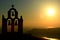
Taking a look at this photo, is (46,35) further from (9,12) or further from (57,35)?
(9,12)

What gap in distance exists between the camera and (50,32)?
11.6 metres

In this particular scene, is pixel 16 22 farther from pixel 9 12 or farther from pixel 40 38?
pixel 40 38

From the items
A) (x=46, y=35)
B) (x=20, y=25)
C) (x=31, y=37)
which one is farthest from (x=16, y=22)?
(x=46, y=35)

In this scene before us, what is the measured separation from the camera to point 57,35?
11.7 meters

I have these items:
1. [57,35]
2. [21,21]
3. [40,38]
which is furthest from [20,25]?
[57,35]

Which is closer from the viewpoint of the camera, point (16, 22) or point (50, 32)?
point (16, 22)

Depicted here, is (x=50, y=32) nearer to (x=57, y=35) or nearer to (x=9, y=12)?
(x=57, y=35)

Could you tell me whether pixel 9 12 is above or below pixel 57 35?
above

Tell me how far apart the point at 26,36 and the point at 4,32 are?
1.00 meters

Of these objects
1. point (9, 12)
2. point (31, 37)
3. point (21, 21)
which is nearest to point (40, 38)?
point (31, 37)

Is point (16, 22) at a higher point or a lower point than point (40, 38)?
higher

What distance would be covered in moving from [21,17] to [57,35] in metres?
2.19

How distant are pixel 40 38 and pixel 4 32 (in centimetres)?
168

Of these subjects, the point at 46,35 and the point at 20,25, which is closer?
the point at 20,25
